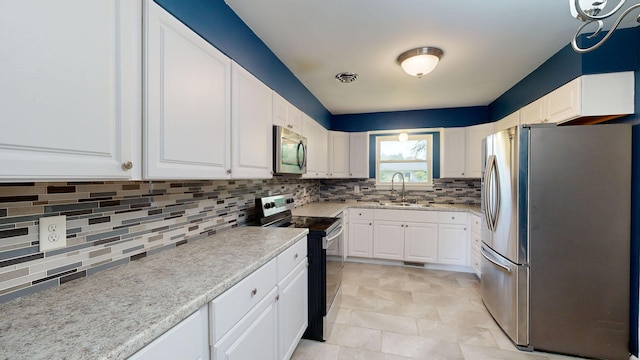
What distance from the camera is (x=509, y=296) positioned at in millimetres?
2045

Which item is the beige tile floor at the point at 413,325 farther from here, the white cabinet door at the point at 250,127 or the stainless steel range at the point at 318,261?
the white cabinet door at the point at 250,127

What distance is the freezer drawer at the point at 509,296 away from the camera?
1944 millimetres

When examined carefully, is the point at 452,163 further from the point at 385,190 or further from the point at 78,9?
the point at 78,9

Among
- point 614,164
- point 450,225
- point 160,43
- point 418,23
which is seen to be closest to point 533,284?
point 614,164

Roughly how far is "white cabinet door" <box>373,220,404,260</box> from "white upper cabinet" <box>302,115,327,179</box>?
113cm

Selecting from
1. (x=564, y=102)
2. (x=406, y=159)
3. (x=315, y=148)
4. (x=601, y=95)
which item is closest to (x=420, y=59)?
(x=564, y=102)

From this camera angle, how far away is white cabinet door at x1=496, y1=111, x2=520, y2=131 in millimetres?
2879

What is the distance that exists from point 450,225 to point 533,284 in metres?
1.50

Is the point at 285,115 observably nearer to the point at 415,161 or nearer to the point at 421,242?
the point at 421,242

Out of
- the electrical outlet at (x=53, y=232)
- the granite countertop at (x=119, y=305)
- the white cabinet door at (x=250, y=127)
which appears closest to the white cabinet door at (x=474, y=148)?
the white cabinet door at (x=250, y=127)

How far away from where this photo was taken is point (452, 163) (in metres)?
3.74

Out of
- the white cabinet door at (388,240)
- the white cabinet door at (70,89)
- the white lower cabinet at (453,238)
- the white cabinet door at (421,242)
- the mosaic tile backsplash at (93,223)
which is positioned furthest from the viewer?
the white cabinet door at (388,240)

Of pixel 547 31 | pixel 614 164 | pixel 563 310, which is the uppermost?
pixel 547 31

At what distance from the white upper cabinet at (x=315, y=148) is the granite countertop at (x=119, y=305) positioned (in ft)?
5.84
